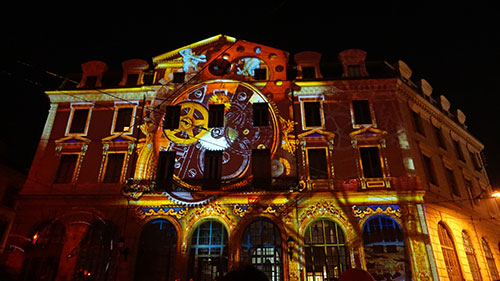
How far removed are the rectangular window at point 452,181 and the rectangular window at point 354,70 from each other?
8.40m

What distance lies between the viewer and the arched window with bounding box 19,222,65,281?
16.7 metres

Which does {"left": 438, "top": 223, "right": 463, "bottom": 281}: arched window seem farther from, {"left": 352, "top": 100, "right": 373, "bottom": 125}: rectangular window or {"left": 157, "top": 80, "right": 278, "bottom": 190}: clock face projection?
{"left": 157, "top": 80, "right": 278, "bottom": 190}: clock face projection

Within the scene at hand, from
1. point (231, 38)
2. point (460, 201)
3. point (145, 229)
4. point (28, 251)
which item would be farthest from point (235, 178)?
point (460, 201)

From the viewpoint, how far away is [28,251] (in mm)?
17234

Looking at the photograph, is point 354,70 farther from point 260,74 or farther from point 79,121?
point 79,121

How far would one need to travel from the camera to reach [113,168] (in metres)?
19.0

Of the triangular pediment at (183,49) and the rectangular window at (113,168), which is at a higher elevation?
the triangular pediment at (183,49)

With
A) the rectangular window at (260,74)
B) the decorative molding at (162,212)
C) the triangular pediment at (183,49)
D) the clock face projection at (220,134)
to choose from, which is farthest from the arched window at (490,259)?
the triangular pediment at (183,49)

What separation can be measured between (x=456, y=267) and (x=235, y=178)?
41.3 ft

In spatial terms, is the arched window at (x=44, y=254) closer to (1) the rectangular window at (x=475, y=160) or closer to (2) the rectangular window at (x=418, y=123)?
(2) the rectangular window at (x=418, y=123)

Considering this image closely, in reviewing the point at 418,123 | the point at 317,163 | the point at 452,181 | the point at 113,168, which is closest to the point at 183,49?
the point at 113,168

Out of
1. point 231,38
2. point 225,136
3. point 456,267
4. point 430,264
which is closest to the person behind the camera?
point 430,264

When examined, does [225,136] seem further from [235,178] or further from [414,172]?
[414,172]

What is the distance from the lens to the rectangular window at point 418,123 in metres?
20.5
